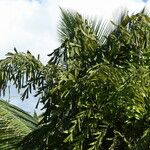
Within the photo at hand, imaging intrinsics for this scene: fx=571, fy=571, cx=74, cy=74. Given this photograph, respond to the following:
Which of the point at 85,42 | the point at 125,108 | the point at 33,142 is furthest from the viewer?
the point at 85,42

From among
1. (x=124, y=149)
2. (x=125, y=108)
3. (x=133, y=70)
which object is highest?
(x=133, y=70)

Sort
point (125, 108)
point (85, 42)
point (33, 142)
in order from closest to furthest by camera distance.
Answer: point (125, 108) → point (33, 142) → point (85, 42)

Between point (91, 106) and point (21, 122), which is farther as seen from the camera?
point (21, 122)

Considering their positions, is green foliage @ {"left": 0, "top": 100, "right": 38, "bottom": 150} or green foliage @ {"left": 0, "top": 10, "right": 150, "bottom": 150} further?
green foliage @ {"left": 0, "top": 100, "right": 38, "bottom": 150}

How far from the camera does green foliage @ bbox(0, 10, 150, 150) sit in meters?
5.44

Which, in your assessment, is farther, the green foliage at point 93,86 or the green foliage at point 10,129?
the green foliage at point 10,129

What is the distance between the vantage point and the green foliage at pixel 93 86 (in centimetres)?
544

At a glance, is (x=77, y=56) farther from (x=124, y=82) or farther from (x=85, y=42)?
(x=124, y=82)

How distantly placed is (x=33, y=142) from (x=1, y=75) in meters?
0.89

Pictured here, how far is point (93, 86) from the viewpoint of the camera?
5.60 meters

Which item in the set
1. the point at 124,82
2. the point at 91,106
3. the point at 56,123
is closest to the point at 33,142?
the point at 56,123

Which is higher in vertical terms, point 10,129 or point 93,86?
point 93,86

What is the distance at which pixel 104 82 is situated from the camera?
18.6 ft

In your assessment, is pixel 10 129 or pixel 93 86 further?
pixel 10 129
